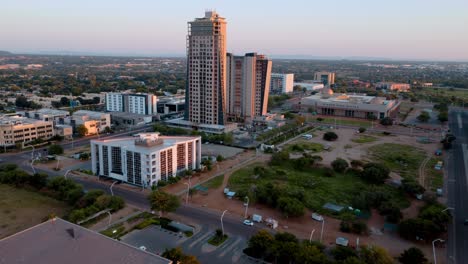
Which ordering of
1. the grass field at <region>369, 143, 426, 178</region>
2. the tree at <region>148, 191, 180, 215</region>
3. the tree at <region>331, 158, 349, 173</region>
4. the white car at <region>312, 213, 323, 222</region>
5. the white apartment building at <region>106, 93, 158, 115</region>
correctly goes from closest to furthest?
the tree at <region>148, 191, 180, 215</region> → the white car at <region>312, 213, 323, 222</region> → the tree at <region>331, 158, 349, 173</region> → the grass field at <region>369, 143, 426, 178</region> → the white apartment building at <region>106, 93, 158, 115</region>

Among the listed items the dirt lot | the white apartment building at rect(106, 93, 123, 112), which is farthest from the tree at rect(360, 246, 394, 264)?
the white apartment building at rect(106, 93, 123, 112)

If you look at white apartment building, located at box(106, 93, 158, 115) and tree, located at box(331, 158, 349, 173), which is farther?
white apartment building, located at box(106, 93, 158, 115)

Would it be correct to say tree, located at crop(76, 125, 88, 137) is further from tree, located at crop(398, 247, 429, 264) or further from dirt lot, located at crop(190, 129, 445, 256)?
tree, located at crop(398, 247, 429, 264)

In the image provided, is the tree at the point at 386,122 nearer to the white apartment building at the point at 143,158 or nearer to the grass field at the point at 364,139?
the grass field at the point at 364,139

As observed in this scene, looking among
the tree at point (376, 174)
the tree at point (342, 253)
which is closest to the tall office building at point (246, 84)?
the tree at point (376, 174)

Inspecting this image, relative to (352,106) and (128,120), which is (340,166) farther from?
(352,106)
